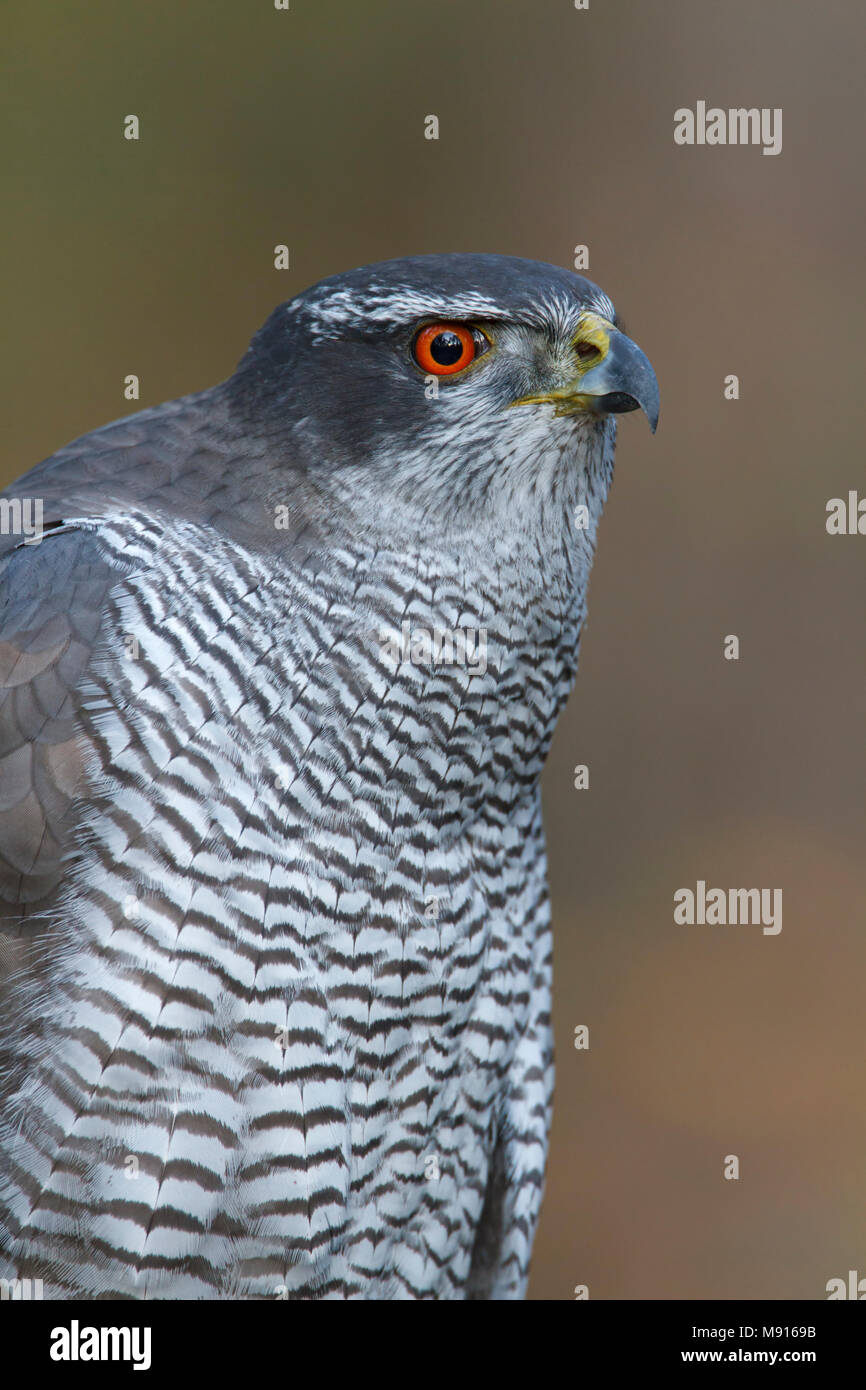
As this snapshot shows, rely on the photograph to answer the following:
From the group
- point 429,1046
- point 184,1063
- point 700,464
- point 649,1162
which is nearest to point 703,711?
point 700,464

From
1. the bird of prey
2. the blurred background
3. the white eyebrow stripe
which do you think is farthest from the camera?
the blurred background

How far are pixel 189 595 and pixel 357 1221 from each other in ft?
3.67

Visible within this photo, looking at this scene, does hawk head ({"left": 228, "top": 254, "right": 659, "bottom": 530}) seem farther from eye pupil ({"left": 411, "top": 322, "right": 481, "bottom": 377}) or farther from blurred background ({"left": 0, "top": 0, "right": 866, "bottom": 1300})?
blurred background ({"left": 0, "top": 0, "right": 866, "bottom": 1300})

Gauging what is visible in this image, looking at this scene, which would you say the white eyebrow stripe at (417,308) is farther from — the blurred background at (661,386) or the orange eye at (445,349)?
the blurred background at (661,386)

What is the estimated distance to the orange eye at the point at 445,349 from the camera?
235 cm

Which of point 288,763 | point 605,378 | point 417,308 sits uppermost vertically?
point 417,308

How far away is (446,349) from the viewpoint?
2.36m

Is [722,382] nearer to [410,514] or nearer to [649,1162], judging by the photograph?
[649,1162]

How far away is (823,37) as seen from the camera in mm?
5211

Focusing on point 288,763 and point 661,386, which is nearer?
Result: point 288,763

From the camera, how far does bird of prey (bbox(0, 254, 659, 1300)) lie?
2215 mm

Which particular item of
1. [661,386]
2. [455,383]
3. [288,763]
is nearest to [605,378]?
[455,383]

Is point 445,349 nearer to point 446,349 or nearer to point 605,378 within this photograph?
point 446,349

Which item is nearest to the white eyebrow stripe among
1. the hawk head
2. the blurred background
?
the hawk head
